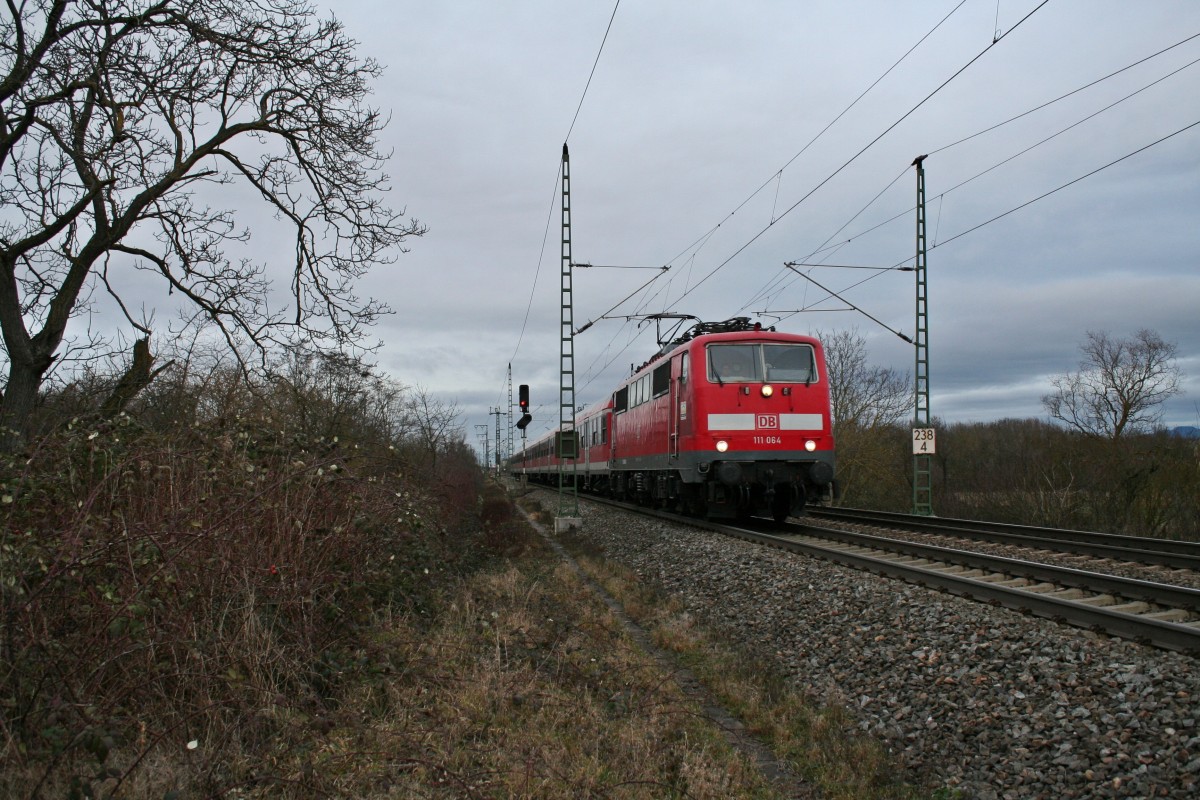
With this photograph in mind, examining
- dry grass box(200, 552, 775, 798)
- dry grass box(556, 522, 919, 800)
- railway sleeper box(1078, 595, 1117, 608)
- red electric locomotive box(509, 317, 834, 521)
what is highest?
red electric locomotive box(509, 317, 834, 521)

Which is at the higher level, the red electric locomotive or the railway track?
the red electric locomotive

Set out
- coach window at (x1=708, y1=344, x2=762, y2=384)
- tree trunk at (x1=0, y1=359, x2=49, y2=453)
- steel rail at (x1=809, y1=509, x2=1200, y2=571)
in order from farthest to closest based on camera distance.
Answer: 1. coach window at (x1=708, y1=344, x2=762, y2=384)
2. steel rail at (x1=809, y1=509, x2=1200, y2=571)
3. tree trunk at (x1=0, y1=359, x2=49, y2=453)

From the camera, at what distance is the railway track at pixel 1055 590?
5719 millimetres

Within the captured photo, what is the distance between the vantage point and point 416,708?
4.79 meters

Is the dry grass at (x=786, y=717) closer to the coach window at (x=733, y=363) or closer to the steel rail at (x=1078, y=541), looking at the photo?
the steel rail at (x=1078, y=541)

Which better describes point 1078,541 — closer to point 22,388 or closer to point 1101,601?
point 1101,601

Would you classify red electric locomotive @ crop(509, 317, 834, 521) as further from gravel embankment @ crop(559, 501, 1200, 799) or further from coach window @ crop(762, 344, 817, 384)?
gravel embankment @ crop(559, 501, 1200, 799)

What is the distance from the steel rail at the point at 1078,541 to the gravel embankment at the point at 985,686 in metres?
3.73

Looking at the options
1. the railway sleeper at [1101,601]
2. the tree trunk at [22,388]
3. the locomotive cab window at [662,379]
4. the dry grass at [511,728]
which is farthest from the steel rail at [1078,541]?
the tree trunk at [22,388]

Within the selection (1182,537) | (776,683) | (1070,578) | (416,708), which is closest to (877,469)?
(1182,537)

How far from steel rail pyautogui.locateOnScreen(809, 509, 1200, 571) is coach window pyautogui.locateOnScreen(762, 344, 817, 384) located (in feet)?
10.8

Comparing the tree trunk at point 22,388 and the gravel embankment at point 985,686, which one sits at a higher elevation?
the tree trunk at point 22,388

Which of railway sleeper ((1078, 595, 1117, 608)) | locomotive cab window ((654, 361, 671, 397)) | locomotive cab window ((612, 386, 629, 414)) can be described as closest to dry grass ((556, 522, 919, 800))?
railway sleeper ((1078, 595, 1117, 608))

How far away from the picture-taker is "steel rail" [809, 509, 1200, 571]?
31.3 feet
